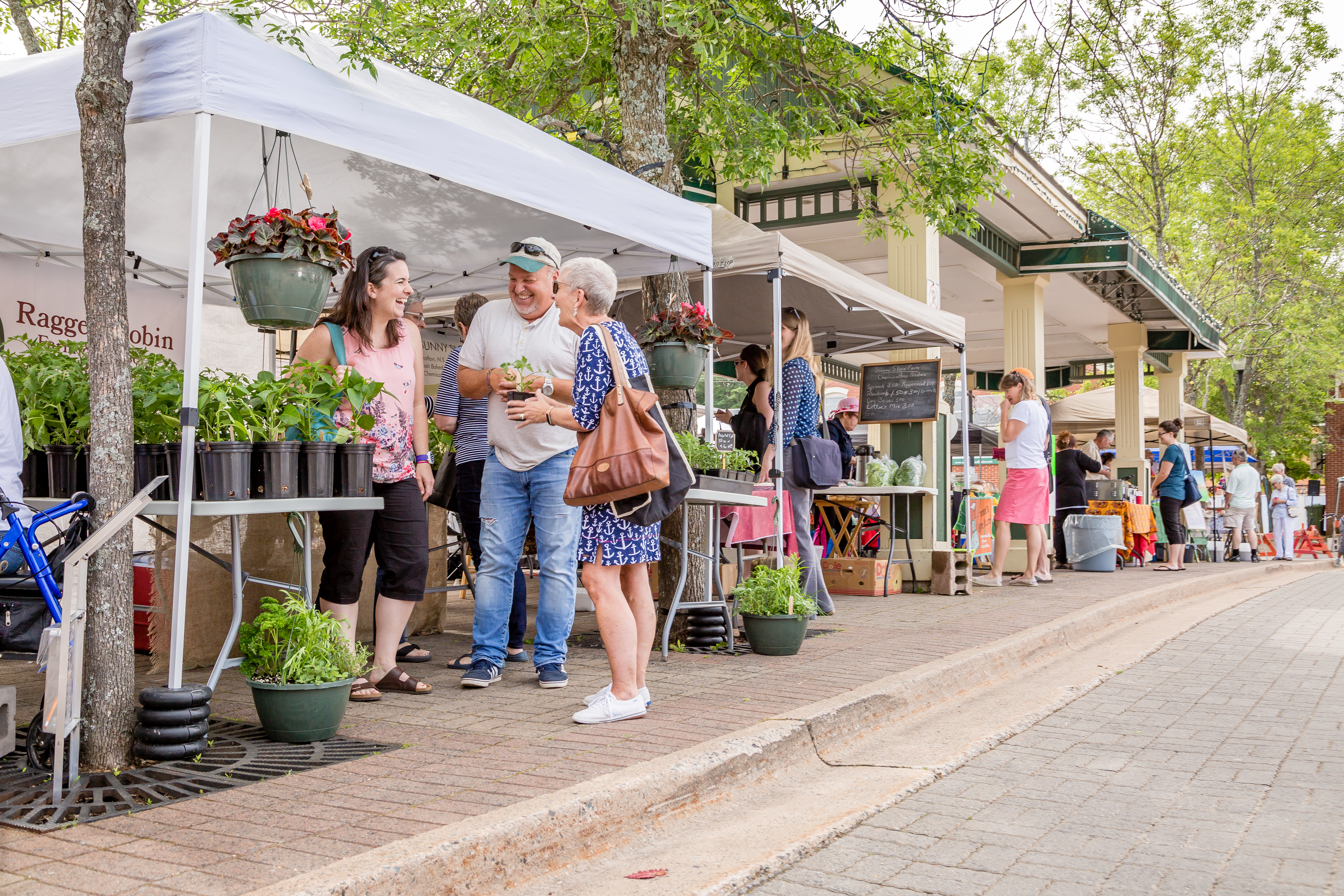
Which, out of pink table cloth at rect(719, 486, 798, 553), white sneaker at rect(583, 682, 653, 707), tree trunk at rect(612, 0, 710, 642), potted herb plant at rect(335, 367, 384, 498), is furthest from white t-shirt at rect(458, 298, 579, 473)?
pink table cloth at rect(719, 486, 798, 553)

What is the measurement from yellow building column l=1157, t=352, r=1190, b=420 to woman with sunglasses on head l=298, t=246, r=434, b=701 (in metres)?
19.7

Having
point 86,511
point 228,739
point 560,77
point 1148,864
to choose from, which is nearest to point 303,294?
point 86,511

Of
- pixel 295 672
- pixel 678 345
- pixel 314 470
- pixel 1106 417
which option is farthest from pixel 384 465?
pixel 1106 417

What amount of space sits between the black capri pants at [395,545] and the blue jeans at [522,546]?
0.28m

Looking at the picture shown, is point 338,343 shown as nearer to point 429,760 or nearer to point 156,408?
point 156,408

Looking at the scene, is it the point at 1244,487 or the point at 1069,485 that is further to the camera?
the point at 1244,487

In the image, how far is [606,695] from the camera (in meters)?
4.21

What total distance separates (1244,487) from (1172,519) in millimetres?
4466

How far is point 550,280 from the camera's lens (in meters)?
Answer: 4.79

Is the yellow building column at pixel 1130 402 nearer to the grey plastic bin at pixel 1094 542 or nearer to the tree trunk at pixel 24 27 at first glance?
the grey plastic bin at pixel 1094 542

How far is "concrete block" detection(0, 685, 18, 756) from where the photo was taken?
3473 millimetres

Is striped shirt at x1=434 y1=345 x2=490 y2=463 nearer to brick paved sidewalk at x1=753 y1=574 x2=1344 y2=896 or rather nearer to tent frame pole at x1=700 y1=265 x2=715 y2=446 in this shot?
tent frame pole at x1=700 y1=265 x2=715 y2=446

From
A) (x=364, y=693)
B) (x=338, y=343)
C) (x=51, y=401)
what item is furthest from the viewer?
(x=364, y=693)

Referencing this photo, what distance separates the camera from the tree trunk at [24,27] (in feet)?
29.2
